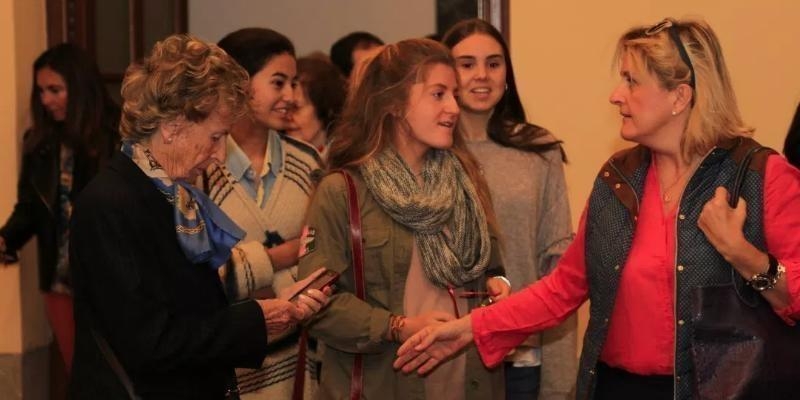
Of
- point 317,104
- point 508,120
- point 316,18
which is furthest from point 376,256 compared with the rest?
point 316,18

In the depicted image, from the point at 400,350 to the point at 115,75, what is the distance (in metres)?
3.69

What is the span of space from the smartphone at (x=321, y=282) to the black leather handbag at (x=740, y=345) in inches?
38.9

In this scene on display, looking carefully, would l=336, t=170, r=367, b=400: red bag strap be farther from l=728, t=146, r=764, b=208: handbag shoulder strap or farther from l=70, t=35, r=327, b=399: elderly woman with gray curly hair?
l=728, t=146, r=764, b=208: handbag shoulder strap

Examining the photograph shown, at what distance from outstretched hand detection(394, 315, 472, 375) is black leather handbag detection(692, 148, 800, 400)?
0.74m

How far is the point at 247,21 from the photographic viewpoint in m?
8.62

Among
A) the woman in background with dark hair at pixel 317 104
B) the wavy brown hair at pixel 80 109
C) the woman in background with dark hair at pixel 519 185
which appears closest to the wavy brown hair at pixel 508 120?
the woman in background with dark hair at pixel 519 185

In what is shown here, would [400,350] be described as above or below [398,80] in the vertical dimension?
below

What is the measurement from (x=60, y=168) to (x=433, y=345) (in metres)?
2.85

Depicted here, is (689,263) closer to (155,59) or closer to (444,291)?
(444,291)

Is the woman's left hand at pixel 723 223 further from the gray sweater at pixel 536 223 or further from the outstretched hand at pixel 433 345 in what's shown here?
the gray sweater at pixel 536 223

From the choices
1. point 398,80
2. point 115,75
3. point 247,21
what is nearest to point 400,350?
point 398,80

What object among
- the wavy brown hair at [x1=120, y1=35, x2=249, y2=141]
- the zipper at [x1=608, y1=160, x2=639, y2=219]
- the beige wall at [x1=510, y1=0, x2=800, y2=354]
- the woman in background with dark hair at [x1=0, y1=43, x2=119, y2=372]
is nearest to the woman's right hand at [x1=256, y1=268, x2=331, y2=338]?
the wavy brown hair at [x1=120, y1=35, x2=249, y2=141]

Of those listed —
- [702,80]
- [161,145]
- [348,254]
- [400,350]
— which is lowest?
[400,350]

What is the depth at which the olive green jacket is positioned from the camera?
3.46m
